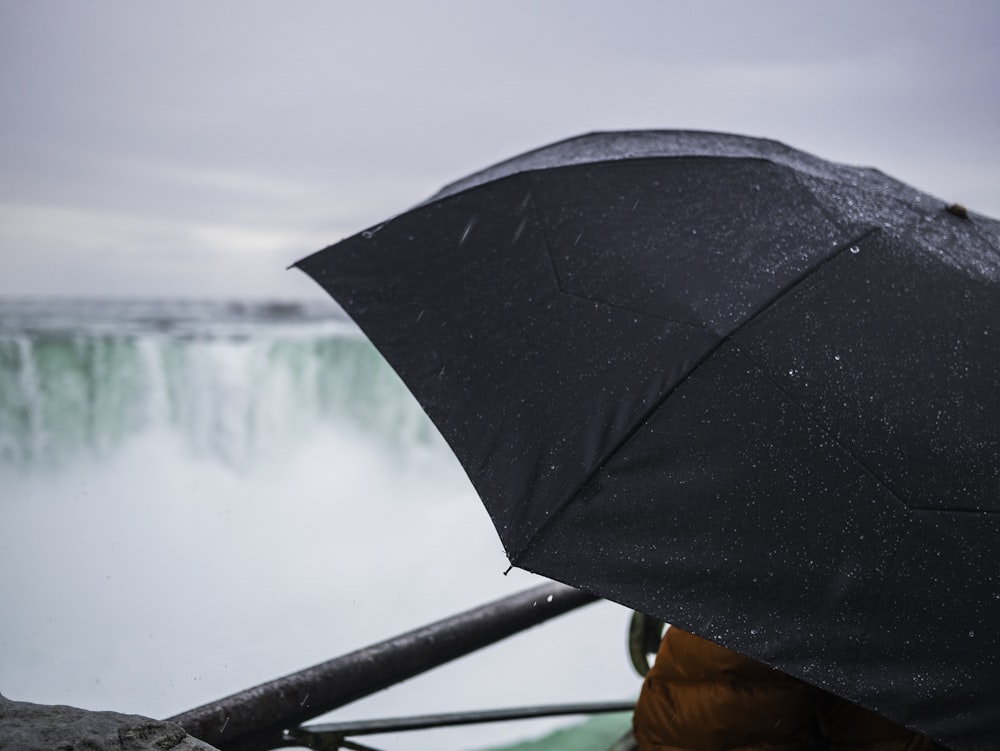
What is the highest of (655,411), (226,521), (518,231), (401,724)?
(518,231)

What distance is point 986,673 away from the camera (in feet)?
4.59

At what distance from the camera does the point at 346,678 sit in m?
1.82

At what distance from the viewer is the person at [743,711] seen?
1716mm

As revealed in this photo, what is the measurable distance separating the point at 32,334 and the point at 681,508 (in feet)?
28.4

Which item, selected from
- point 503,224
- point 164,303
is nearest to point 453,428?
point 503,224

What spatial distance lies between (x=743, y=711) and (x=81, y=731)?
3.36 ft

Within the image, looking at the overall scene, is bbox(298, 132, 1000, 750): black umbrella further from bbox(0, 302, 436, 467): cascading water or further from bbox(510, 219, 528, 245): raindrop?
bbox(0, 302, 436, 467): cascading water

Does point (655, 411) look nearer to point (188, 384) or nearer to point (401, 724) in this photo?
point (401, 724)

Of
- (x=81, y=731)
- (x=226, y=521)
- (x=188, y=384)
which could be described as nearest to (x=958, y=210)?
(x=81, y=731)

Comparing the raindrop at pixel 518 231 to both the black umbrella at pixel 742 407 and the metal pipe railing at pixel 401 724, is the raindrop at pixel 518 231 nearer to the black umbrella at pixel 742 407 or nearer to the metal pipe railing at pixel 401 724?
the black umbrella at pixel 742 407

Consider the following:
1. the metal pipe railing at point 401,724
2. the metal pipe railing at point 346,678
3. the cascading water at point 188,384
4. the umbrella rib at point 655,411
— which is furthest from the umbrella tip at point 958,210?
the cascading water at point 188,384

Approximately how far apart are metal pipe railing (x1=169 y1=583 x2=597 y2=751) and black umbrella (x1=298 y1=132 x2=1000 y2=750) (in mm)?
528

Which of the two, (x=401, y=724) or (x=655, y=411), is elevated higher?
(x=655, y=411)

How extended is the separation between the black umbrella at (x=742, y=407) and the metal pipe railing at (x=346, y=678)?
528 millimetres
